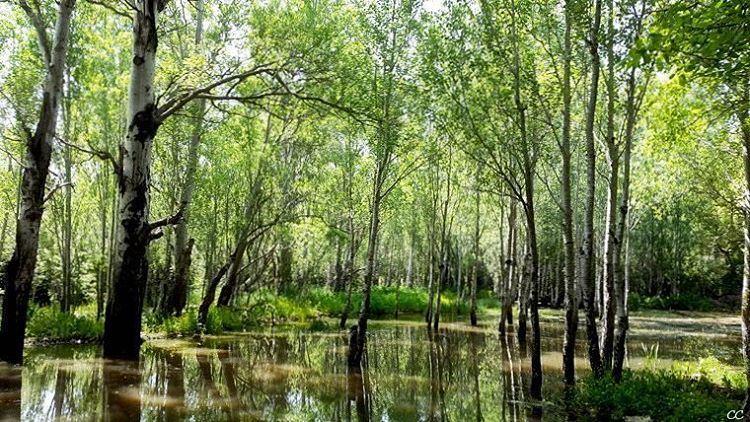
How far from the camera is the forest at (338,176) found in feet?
33.0

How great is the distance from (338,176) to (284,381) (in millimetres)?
20038

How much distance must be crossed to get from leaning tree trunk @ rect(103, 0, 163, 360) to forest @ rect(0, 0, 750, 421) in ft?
0.14

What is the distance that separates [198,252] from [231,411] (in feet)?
96.0

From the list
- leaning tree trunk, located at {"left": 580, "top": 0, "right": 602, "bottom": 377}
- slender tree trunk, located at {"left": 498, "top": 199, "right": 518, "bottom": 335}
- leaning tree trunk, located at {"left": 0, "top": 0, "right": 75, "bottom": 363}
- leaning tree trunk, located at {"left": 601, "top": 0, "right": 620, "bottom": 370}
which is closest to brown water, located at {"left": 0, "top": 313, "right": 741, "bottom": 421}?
leaning tree trunk, located at {"left": 0, "top": 0, "right": 75, "bottom": 363}

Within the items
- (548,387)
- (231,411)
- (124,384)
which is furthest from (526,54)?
(124,384)

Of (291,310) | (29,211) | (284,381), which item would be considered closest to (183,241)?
(291,310)

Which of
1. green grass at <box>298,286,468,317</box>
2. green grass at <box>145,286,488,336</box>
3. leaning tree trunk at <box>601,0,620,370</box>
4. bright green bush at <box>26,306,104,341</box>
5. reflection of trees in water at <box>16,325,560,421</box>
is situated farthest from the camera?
green grass at <box>298,286,468,317</box>

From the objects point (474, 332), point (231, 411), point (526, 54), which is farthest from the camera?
point (474, 332)

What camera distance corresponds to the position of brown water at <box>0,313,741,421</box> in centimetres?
921

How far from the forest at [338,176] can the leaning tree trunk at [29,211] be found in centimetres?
4

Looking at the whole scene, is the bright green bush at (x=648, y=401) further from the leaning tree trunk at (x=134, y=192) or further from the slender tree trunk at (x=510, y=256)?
the slender tree trunk at (x=510, y=256)

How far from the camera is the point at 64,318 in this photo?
631 inches

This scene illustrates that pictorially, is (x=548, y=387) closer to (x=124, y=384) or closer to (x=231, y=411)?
(x=231, y=411)

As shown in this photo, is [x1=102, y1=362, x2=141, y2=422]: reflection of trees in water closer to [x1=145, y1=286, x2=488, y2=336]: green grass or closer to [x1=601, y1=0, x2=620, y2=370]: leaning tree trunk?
[x1=145, y1=286, x2=488, y2=336]: green grass
